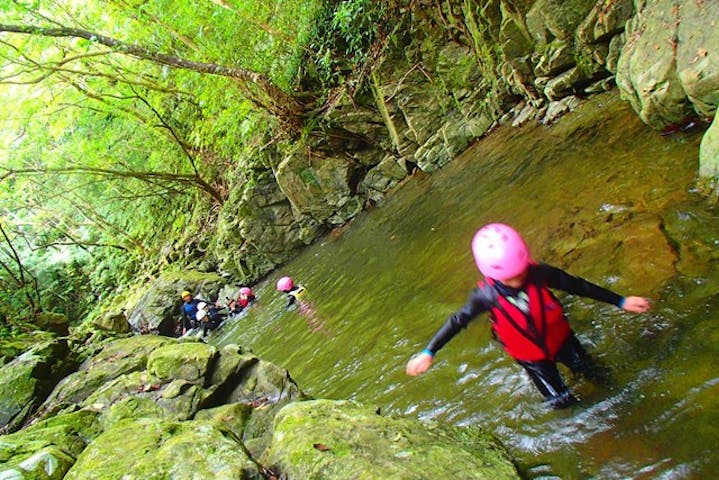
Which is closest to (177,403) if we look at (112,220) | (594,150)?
(594,150)

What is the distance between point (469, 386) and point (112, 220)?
27681 millimetres

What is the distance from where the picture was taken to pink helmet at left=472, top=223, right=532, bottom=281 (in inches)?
114

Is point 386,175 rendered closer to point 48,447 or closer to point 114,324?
point 114,324

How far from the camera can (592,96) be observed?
33.6 ft

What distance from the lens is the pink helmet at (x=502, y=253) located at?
2904mm

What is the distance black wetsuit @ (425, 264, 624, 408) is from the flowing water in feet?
0.77

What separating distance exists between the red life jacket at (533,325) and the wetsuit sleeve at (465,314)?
2.3 inches

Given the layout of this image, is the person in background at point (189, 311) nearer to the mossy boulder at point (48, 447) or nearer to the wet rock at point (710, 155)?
the mossy boulder at point (48, 447)

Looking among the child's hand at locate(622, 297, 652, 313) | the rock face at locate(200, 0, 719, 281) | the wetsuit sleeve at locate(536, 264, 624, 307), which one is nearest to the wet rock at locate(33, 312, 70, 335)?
the rock face at locate(200, 0, 719, 281)

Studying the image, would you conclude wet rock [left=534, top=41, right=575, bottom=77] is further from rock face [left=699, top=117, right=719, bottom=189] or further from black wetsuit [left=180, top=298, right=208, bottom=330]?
black wetsuit [left=180, top=298, right=208, bottom=330]

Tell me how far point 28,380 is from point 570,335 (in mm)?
8836

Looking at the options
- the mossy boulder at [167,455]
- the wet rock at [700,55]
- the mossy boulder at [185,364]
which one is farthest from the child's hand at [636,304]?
the mossy boulder at [185,364]

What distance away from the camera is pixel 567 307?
5.11 meters

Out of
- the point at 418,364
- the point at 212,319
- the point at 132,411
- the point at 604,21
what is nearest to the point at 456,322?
the point at 418,364
